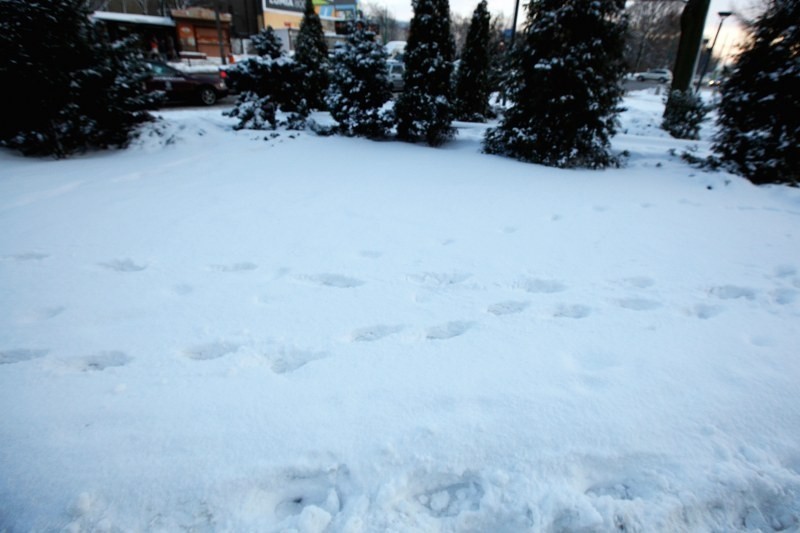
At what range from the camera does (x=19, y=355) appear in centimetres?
223

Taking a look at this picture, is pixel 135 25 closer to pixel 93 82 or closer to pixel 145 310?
pixel 93 82

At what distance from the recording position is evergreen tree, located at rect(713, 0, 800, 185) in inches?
213

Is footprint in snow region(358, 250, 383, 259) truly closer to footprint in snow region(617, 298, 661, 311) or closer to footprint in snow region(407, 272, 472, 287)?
footprint in snow region(407, 272, 472, 287)

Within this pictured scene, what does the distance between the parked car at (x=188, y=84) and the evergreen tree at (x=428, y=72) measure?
24.8 ft

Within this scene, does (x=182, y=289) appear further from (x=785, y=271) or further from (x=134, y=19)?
(x=134, y=19)

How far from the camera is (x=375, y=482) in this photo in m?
1.57

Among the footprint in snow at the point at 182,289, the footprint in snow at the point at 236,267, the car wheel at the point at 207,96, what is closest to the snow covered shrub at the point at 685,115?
the footprint in snow at the point at 236,267

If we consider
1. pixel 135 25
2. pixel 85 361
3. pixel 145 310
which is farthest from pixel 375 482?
pixel 135 25

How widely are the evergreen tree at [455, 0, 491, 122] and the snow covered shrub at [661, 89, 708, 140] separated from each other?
14.8ft

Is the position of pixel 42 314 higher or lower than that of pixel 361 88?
lower

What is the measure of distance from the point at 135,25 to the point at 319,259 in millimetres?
32800

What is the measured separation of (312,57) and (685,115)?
9.17 m

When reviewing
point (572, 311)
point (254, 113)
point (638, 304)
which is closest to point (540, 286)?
point (572, 311)

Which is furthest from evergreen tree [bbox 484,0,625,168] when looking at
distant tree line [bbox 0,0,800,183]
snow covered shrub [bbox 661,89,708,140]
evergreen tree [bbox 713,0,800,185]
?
snow covered shrub [bbox 661,89,708,140]
